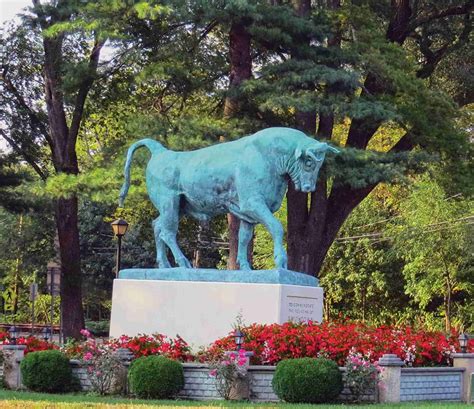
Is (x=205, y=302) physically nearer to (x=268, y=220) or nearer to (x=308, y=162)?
(x=268, y=220)

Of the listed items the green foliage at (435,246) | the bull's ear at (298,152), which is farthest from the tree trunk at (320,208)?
the green foliage at (435,246)

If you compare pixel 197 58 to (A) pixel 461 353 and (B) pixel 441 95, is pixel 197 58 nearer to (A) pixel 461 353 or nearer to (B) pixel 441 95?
(B) pixel 441 95

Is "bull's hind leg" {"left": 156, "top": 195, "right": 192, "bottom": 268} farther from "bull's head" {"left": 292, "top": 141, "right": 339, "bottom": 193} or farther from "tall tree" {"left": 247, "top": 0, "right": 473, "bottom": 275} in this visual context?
"tall tree" {"left": 247, "top": 0, "right": 473, "bottom": 275}

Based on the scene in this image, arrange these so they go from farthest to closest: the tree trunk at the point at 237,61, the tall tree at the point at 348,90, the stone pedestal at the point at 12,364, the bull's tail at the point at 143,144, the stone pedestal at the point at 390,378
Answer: the tree trunk at the point at 237,61 → the tall tree at the point at 348,90 → the bull's tail at the point at 143,144 → the stone pedestal at the point at 12,364 → the stone pedestal at the point at 390,378

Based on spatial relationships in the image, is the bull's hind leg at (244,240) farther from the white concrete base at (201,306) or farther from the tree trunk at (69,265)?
the tree trunk at (69,265)

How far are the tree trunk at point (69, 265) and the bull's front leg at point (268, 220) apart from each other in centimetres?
1335

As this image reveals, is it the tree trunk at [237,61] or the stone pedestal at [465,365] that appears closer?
the stone pedestal at [465,365]

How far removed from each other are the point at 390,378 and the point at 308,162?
509 cm

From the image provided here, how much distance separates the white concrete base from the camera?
1908 cm

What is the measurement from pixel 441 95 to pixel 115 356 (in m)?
13.0

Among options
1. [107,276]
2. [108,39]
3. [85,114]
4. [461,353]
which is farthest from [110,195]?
[107,276]

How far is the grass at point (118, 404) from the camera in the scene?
14023 mm

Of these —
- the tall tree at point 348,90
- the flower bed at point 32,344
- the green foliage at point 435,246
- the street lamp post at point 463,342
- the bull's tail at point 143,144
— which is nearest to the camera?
the street lamp post at point 463,342

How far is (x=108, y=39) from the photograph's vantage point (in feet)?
90.4
